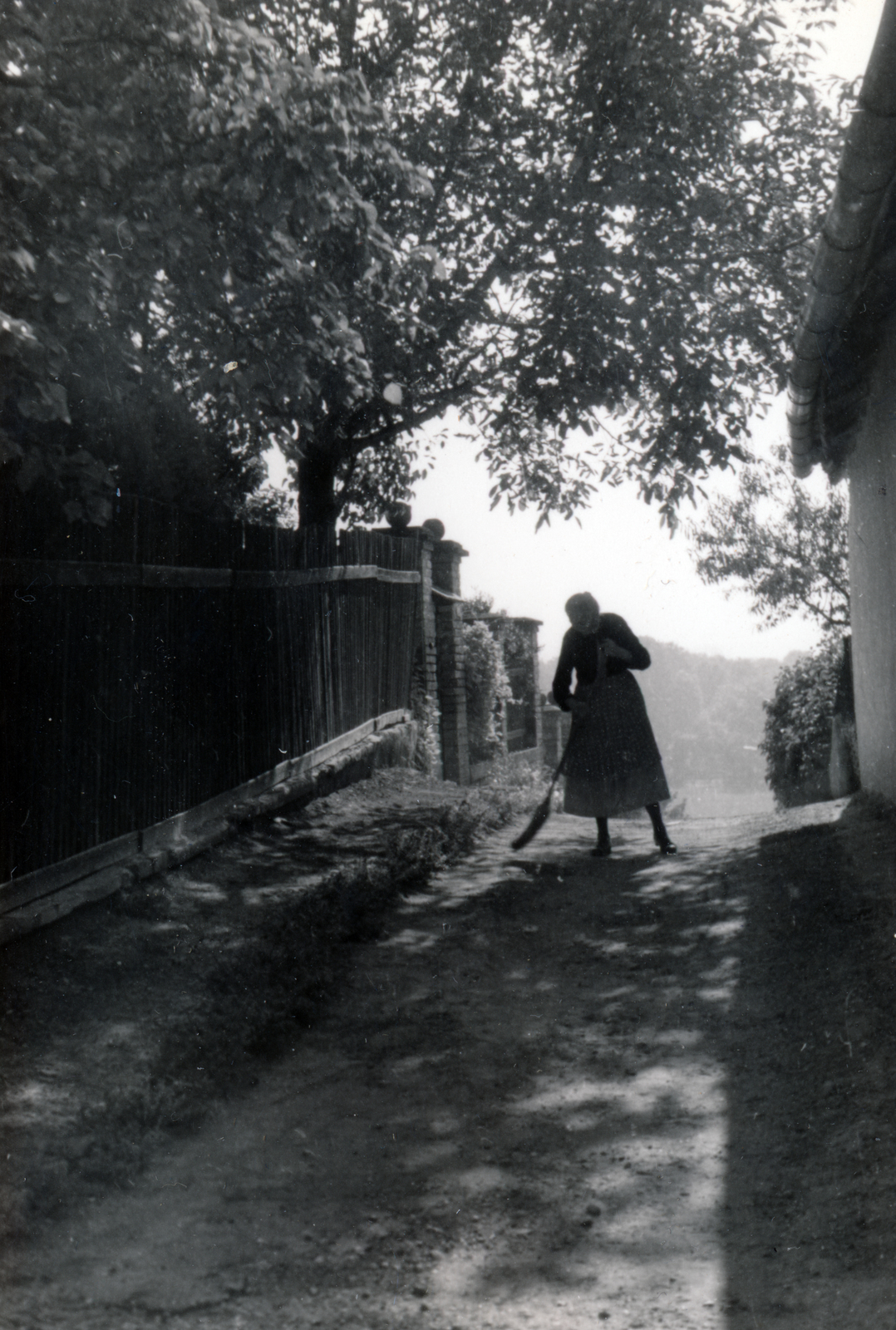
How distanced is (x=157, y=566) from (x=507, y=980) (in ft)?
8.76

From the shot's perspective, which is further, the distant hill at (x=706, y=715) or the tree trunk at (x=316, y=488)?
the distant hill at (x=706, y=715)

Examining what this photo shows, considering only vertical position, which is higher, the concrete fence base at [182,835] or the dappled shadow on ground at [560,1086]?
the concrete fence base at [182,835]

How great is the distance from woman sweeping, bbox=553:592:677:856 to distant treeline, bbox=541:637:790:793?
71353 millimetres

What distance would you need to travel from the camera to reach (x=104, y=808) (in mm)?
5176

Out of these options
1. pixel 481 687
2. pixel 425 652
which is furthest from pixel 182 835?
pixel 481 687

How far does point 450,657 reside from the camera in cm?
1191

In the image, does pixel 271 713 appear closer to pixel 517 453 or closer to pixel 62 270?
pixel 62 270

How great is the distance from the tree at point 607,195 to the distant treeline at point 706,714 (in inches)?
2727

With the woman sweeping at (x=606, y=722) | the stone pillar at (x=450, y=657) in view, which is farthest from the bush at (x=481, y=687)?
the woman sweeping at (x=606, y=722)

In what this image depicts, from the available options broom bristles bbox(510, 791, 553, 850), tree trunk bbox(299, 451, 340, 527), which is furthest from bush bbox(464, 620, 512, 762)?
broom bristles bbox(510, 791, 553, 850)

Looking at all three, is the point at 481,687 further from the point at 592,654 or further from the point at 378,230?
the point at 378,230

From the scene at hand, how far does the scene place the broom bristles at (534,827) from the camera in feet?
26.0

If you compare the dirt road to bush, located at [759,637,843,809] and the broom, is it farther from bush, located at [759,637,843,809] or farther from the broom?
bush, located at [759,637,843,809]

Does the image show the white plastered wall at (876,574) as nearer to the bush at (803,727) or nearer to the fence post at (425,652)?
the bush at (803,727)
